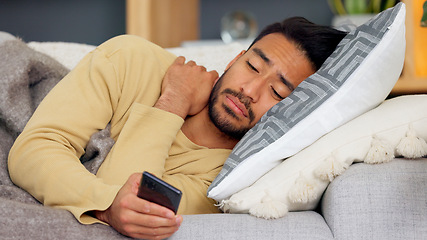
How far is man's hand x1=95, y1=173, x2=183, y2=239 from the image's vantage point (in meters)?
0.88

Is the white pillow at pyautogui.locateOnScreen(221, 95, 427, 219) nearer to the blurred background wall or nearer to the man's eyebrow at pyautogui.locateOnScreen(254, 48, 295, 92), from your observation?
the man's eyebrow at pyautogui.locateOnScreen(254, 48, 295, 92)

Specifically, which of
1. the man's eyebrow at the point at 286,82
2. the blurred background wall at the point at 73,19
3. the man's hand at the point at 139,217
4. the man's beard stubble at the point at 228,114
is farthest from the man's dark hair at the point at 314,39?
the blurred background wall at the point at 73,19

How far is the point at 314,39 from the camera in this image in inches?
55.7

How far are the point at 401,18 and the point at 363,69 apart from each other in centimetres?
14

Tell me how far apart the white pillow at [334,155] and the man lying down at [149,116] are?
234 mm

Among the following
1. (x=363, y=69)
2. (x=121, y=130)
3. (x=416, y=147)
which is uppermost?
(x=363, y=69)

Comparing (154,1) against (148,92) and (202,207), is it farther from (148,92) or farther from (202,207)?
(202,207)

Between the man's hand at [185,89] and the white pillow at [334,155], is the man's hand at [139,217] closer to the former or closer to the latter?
the white pillow at [334,155]

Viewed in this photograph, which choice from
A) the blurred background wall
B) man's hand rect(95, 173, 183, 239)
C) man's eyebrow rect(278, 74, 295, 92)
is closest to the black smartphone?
man's hand rect(95, 173, 183, 239)

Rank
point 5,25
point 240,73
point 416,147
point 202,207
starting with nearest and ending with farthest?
1. point 416,147
2. point 202,207
3. point 240,73
4. point 5,25

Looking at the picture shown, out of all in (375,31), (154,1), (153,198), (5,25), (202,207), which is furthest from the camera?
(5,25)

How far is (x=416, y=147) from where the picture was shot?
104 cm

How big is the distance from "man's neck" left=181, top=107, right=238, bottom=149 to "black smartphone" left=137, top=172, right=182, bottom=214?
1.70ft

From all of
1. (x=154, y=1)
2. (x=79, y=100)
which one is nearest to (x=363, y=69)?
(x=79, y=100)
